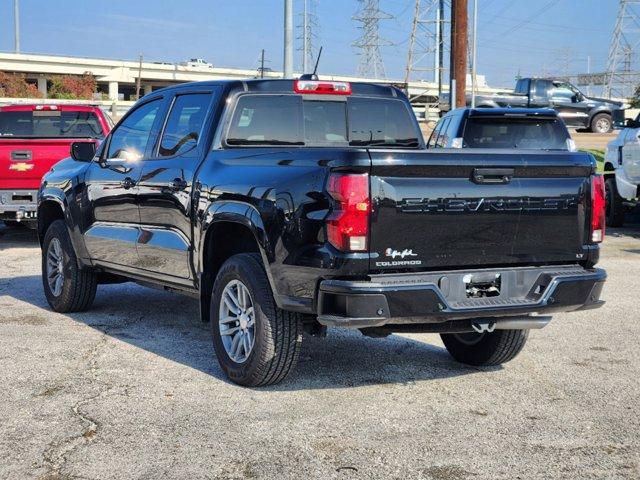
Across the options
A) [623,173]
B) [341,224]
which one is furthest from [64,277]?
[623,173]

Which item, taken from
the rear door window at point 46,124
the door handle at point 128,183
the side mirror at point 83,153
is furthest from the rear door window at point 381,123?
the rear door window at point 46,124

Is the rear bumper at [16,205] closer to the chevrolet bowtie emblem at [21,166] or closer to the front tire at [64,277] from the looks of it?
the chevrolet bowtie emblem at [21,166]

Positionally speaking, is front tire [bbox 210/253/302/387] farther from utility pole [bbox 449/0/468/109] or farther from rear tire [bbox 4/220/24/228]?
utility pole [bbox 449/0/468/109]

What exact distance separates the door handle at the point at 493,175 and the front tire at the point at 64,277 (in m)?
4.25

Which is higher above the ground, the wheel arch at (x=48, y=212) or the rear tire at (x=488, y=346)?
the wheel arch at (x=48, y=212)

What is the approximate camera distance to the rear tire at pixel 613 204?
51.9 feet

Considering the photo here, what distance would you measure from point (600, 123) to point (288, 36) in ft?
71.7

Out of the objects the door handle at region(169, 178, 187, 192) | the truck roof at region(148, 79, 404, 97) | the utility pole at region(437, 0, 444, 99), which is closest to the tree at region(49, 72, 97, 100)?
the utility pole at region(437, 0, 444, 99)

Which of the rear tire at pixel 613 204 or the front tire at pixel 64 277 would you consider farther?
the rear tire at pixel 613 204

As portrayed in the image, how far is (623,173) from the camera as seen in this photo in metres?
15.2

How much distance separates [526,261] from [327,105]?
Result: 2170mm

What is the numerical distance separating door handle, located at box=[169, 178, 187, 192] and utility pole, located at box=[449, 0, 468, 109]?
15985mm

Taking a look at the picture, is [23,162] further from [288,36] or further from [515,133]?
[288,36]

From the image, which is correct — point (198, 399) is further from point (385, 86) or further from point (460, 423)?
point (385, 86)
